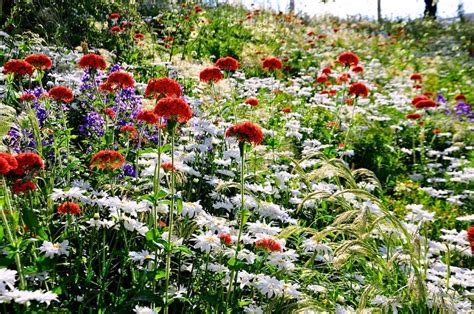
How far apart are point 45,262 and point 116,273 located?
0.75 meters

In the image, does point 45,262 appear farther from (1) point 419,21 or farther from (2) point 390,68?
(1) point 419,21

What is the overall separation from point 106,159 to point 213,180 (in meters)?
1.11

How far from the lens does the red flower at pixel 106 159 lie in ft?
7.30

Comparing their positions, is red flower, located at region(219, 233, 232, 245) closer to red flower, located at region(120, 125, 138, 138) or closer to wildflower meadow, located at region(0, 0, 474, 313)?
wildflower meadow, located at region(0, 0, 474, 313)

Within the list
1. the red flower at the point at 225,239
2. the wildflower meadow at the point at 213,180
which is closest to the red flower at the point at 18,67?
the wildflower meadow at the point at 213,180

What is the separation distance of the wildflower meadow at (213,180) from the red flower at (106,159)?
3cm

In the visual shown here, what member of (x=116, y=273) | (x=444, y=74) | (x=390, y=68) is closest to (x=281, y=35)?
(x=390, y=68)

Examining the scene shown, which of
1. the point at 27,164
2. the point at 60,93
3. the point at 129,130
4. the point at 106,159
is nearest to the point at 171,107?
the point at 106,159

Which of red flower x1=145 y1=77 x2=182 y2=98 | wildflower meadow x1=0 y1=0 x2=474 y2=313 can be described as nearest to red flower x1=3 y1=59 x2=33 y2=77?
wildflower meadow x1=0 y1=0 x2=474 y2=313

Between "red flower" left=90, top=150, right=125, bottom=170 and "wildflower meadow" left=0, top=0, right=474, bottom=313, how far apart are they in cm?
3

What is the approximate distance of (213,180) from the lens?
3.27 meters

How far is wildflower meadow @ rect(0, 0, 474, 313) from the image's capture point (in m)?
2.21

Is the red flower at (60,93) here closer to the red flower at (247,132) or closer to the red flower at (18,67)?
the red flower at (18,67)

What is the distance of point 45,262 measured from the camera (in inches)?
78.6
